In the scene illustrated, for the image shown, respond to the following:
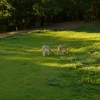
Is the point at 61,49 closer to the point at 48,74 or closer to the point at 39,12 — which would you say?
the point at 48,74

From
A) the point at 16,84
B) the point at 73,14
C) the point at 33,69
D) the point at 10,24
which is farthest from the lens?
the point at 73,14

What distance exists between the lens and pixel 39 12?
32312 millimetres

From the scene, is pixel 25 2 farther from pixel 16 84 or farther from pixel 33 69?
pixel 16 84

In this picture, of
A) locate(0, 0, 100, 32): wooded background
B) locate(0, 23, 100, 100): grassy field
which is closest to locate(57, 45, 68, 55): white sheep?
locate(0, 23, 100, 100): grassy field

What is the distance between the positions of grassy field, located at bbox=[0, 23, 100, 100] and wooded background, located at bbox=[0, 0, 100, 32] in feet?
34.1

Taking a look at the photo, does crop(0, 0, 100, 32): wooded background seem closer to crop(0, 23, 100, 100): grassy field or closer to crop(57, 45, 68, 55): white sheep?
crop(0, 23, 100, 100): grassy field

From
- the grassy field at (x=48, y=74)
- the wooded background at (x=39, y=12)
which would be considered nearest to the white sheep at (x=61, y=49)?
the grassy field at (x=48, y=74)

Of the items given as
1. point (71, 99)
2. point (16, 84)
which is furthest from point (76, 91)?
point (16, 84)

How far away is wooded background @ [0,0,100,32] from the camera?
32.2 metres

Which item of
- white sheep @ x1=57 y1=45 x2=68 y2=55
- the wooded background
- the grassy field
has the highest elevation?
the wooded background

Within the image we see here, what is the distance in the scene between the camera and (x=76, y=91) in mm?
11797

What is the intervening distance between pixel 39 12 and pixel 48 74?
19.0 meters

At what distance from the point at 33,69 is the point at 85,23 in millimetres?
23465

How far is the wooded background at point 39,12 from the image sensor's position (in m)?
32.2
